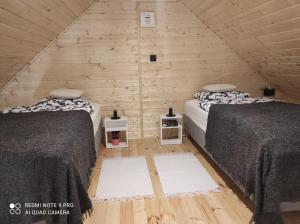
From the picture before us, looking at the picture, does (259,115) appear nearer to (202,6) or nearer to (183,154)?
(183,154)

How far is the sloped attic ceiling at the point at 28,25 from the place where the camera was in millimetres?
1903

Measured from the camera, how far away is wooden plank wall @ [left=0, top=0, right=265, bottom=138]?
3359mm

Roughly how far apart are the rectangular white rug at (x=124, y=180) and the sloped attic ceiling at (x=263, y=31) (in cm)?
185

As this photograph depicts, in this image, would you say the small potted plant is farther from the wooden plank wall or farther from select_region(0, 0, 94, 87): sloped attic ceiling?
select_region(0, 0, 94, 87): sloped attic ceiling

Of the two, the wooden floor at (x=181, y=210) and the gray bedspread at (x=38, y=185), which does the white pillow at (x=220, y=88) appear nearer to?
the wooden floor at (x=181, y=210)

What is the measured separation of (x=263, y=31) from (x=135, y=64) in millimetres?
Result: 1699

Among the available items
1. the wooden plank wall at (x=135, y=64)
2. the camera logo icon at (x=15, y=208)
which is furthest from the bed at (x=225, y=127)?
the camera logo icon at (x=15, y=208)

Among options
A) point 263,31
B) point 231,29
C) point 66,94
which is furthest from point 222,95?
point 66,94

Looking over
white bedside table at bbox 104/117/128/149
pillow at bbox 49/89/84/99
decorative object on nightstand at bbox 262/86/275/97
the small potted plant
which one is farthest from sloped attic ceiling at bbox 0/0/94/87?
decorative object on nightstand at bbox 262/86/275/97

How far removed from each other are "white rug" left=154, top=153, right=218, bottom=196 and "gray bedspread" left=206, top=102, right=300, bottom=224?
0.25 meters

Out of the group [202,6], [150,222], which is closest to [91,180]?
[150,222]

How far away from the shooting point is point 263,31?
97.0 inches

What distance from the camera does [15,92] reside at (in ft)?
11.2

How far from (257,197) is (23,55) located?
287 centimetres
